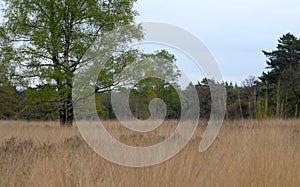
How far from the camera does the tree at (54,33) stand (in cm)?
1356

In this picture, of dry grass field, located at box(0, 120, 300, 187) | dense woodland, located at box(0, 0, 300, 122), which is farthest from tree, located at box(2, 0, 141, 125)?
dry grass field, located at box(0, 120, 300, 187)

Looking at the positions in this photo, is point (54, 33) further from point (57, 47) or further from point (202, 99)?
point (202, 99)

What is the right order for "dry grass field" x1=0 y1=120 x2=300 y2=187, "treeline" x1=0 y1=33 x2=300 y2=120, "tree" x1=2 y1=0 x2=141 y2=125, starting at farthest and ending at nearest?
"tree" x1=2 y1=0 x2=141 y2=125 < "treeline" x1=0 y1=33 x2=300 y2=120 < "dry grass field" x1=0 y1=120 x2=300 y2=187

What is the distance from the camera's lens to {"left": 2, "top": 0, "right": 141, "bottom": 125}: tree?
13.6 metres

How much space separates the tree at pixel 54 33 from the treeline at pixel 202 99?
0.75 m

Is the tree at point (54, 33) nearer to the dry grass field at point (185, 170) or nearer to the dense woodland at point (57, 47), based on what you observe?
the dense woodland at point (57, 47)

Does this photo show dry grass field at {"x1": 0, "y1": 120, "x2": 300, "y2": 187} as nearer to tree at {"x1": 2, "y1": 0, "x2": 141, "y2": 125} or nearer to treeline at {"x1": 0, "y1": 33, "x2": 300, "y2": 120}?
treeline at {"x1": 0, "y1": 33, "x2": 300, "y2": 120}

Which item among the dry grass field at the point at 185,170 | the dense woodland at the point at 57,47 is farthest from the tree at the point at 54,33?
the dry grass field at the point at 185,170

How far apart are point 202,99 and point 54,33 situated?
826 centimetres

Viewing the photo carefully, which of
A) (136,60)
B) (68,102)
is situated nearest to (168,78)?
(136,60)

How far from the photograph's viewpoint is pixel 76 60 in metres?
14.1

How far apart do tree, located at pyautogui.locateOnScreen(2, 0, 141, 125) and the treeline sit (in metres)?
0.75

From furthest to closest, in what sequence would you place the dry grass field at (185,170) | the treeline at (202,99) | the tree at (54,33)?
the tree at (54,33), the treeline at (202,99), the dry grass field at (185,170)

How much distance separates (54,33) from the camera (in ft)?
44.8
